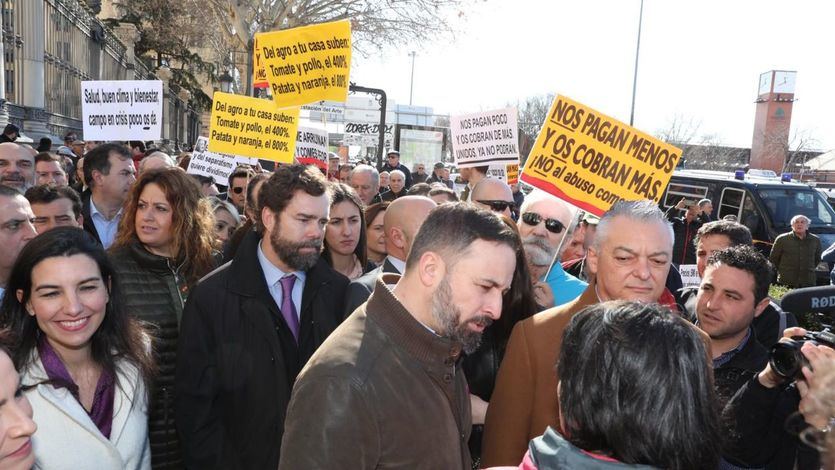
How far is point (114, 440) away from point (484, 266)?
1712mm

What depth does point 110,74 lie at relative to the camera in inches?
1005

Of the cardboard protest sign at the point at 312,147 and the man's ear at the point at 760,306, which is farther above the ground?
the cardboard protest sign at the point at 312,147

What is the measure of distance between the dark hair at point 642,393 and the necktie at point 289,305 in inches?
83.2

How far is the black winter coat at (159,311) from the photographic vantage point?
3629 millimetres

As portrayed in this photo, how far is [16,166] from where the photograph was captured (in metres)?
6.32

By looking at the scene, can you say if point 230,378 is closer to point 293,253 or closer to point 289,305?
point 289,305

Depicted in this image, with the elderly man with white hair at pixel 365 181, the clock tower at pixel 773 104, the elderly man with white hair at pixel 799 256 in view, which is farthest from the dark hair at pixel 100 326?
the clock tower at pixel 773 104

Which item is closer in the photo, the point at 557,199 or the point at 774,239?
the point at 557,199

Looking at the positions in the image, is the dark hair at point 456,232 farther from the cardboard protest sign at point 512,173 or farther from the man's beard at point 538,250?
the cardboard protest sign at point 512,173

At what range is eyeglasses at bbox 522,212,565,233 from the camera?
4.73 meters

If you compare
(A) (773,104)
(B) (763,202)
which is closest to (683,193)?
(B) (763,202)

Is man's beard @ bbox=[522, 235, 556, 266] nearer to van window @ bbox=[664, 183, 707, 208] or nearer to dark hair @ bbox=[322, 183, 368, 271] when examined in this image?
dark hair @ bbox=[322, 183, 368, 271]

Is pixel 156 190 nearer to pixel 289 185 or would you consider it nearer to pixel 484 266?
pixel 289 185

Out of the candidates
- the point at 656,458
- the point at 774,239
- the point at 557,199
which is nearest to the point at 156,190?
the point at 557,199
